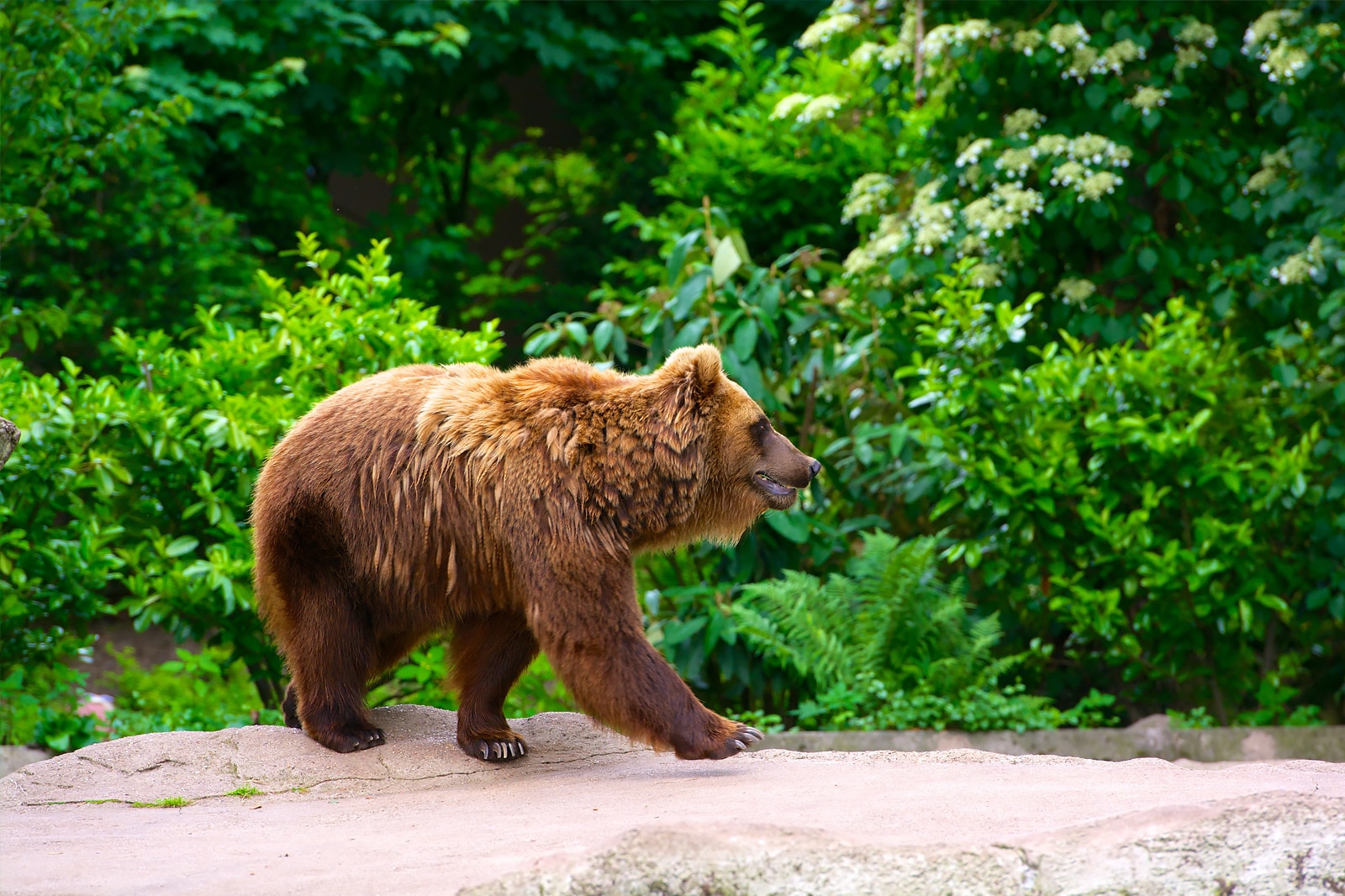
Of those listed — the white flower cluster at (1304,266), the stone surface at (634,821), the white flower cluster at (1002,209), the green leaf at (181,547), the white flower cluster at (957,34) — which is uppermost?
the white flower cluster at (957,34)

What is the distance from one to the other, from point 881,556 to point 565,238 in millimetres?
9319

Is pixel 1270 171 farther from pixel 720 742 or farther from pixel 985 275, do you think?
pixel 720 742

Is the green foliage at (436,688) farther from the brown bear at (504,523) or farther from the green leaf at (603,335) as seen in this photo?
the green leaf at (603,335)

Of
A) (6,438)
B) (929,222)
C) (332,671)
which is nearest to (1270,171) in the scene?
(929,222)

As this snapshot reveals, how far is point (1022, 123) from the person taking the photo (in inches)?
324

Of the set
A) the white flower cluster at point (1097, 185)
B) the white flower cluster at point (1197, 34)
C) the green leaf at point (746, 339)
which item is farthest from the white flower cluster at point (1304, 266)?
the green leaf at point (746, 339)

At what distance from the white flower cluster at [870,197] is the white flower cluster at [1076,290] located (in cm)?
159

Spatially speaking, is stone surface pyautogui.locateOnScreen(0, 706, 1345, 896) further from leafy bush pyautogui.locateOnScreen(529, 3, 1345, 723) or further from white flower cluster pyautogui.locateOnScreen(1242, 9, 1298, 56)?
white flower cluster pyautogui.locateOnScreen(1242, 9, 1298, 56)

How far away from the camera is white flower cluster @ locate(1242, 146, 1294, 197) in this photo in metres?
7.51

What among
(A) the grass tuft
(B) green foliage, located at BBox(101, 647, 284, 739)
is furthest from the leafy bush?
(A) the grass tuft

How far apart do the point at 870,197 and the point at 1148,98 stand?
6.89 feet

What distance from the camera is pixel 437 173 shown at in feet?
52.7

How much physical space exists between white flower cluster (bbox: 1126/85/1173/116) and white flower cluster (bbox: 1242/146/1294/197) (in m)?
0.66

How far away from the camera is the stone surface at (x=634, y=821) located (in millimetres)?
2805
